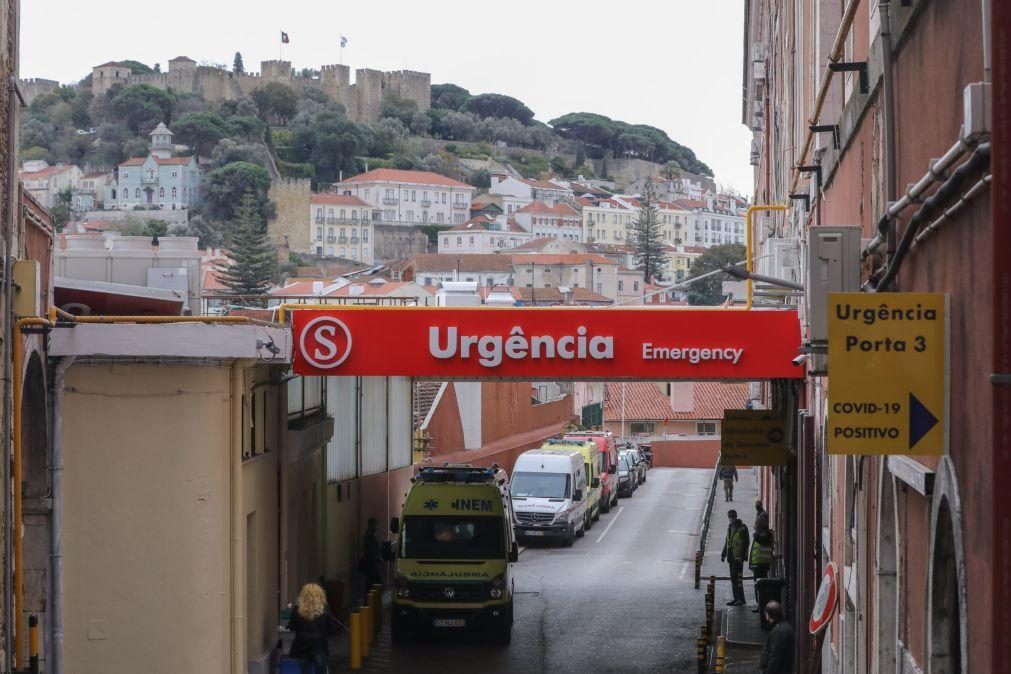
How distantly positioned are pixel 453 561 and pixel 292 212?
175m

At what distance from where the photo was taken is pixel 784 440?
21.5 m

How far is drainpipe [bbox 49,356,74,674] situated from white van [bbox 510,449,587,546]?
19457mm

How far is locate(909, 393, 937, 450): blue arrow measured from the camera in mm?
6344

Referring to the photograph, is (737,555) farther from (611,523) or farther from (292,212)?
(292,212)

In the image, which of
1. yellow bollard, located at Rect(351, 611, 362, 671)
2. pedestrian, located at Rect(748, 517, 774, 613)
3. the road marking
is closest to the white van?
the road marking

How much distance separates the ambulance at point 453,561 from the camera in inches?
831

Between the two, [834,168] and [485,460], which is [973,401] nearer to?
[834,168]

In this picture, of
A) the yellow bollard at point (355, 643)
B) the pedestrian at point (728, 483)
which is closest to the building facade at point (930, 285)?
the yellow bollard at point (355, 643)

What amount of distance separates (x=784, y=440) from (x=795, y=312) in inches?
145

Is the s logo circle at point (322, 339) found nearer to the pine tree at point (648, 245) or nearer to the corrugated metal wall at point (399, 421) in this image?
the corrugated metal wall at point (399, 421)

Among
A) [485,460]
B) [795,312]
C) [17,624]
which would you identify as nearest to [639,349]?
[795,312]

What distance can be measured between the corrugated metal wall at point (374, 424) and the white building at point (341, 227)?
165 meters

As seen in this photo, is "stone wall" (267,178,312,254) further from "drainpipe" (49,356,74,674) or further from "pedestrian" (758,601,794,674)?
"pedestrian" (758,601,794,674)

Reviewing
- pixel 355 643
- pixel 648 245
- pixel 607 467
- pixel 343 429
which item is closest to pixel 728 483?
pixel 607 467
